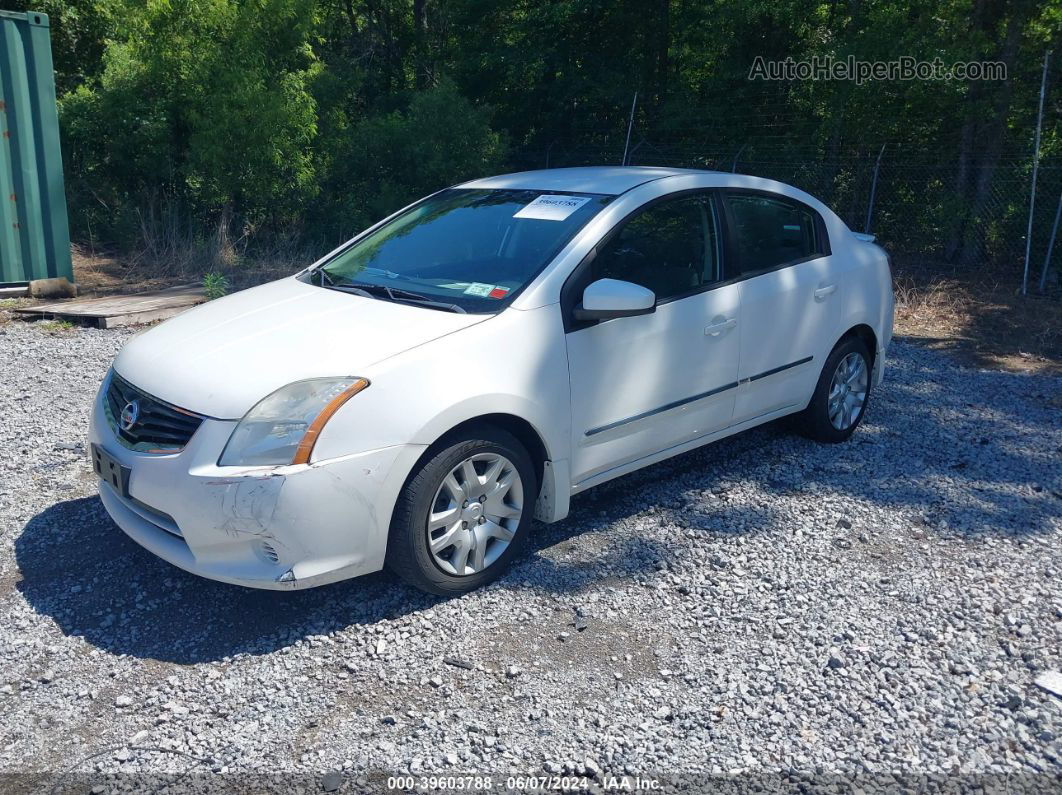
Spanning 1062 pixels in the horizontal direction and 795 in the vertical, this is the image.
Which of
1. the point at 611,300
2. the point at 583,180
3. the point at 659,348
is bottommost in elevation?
the point at 659,348

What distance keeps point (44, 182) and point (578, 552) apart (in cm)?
808

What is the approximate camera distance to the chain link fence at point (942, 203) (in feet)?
38.6

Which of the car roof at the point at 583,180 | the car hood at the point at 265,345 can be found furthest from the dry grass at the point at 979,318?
the car hood at the point at 265,345

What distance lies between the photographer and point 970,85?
1254 centimetres

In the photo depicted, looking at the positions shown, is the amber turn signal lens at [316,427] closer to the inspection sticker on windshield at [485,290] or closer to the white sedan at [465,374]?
the white sedan at [465,374]

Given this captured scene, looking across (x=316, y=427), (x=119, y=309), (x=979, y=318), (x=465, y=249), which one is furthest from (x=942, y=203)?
(x=316, y=427)

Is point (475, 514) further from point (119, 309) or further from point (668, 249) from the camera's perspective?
point (119, 309)

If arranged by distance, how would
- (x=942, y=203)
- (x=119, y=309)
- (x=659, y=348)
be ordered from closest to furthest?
(x=659, y=348), (x=119, y=309), (x=942, y=203)

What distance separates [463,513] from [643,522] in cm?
123

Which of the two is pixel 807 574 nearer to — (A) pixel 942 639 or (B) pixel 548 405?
(A) pixel 942 639

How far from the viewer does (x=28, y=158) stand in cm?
Result: 962

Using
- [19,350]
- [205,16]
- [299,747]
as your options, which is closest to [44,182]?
[19,350]

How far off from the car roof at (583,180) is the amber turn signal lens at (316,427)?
187 centimetres

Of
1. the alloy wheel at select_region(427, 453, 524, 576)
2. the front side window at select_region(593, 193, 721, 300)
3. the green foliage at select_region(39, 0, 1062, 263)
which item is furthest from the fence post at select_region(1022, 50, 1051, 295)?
the alloy wheel at select_region(427, 453, 524, 576)
